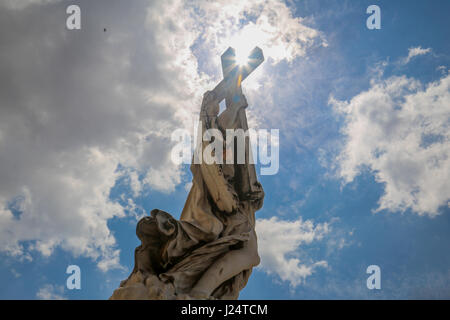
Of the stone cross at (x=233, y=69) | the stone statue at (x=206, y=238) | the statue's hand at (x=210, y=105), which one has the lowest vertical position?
the stone statue at (x=206, y=238)

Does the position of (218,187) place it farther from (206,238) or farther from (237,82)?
(237,82)

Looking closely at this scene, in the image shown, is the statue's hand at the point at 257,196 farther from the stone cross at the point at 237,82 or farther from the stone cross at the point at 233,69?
the stone cross at the point at 233,69

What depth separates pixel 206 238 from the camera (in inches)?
227

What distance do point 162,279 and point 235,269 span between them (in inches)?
49.4

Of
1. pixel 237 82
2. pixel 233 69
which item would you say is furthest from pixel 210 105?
pixel 233 69

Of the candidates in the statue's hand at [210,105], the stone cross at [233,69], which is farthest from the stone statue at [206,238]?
the stone cross at [233,69]

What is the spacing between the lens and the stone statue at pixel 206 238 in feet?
16.3

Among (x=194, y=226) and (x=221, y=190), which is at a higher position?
(x=221, y=190)

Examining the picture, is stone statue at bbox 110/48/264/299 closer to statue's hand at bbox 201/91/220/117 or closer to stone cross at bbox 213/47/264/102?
statue's hand at bbox 201/91/220/117
